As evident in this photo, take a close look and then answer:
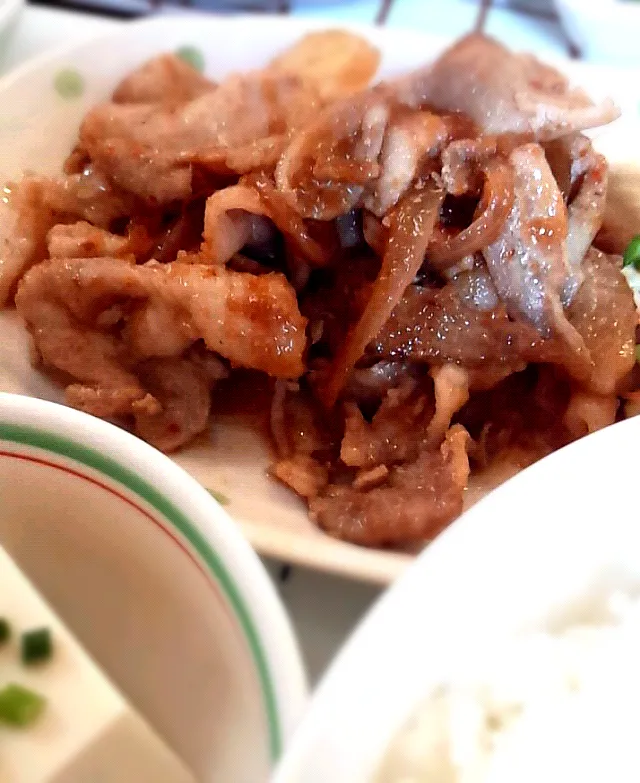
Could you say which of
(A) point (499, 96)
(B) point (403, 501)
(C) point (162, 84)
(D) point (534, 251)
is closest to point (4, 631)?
(B) point (403, 501)

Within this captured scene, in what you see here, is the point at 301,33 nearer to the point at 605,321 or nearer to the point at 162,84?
the point at 162,84

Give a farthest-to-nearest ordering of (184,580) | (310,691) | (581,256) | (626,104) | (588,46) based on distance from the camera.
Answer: (588,46)
(626,104)
(581,256)
(184,580)
(310,691)

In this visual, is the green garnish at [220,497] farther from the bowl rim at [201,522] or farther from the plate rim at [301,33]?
the bowl rim at [201,522]

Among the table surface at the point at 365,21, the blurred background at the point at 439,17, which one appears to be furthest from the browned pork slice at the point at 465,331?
the blurred background at the point at 439,17

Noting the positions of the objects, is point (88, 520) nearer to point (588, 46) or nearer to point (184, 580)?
point (184, 580)

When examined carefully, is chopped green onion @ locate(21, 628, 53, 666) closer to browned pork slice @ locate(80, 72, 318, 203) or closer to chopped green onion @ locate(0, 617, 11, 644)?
chopped green onion @ locate(0, 617, 11, 644)

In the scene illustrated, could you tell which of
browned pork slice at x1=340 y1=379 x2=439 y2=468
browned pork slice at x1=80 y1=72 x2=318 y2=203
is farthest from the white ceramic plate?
browned pork slice at x1=80 y1=72 x2=318 y2=203

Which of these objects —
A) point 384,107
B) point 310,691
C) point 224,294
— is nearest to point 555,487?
point 310,691
